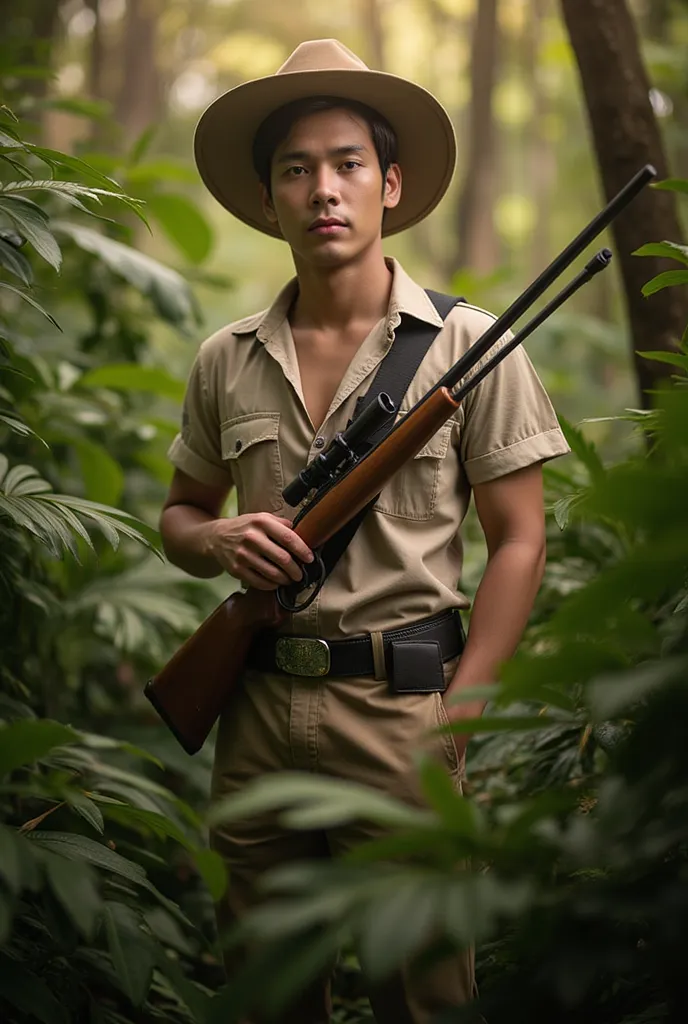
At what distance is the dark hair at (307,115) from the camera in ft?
8.63

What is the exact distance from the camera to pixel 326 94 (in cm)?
262

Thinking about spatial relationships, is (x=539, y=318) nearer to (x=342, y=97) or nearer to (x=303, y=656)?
(x=342, y=97)

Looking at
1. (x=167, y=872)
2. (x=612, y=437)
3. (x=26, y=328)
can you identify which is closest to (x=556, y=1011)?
(x=167, y=872)

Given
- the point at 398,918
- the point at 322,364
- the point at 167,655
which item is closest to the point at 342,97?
the point at 322,364

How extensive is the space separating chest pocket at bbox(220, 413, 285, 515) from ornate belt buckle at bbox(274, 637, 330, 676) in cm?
35

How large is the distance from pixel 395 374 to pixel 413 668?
2.32 feet

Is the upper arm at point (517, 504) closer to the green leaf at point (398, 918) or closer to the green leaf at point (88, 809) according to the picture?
the green leaf at point (88, 809)

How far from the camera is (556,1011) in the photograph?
1.48 meters

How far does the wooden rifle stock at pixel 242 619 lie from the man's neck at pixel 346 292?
0.45 metres

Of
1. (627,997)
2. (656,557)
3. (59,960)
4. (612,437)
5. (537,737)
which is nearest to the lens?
(656,557)

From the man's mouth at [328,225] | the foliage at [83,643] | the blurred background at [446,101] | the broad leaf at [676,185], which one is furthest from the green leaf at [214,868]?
the blurred background at [446,101]

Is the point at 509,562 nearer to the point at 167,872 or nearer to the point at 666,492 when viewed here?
the point at 666,492

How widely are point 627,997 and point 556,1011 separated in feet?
2.48

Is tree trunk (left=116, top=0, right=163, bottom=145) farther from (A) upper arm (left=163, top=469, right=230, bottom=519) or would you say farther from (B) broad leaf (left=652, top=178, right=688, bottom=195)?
(B) broad leaf (left=652, top=178, right=688, bottom=195)
